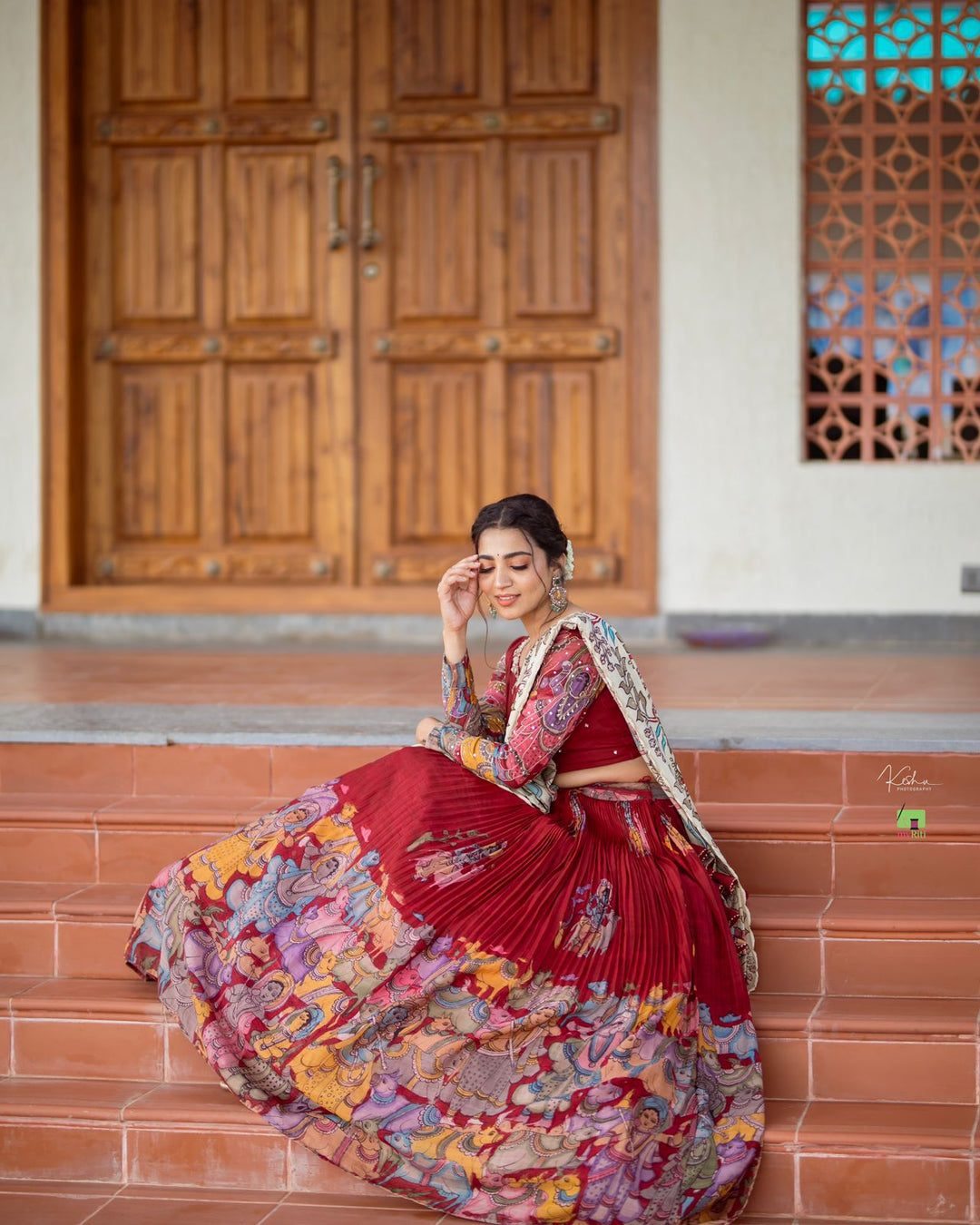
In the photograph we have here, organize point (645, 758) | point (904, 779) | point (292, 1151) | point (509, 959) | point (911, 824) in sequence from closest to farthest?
point (509, 959)
point (292, 1151)
point (645, 758)
point (911, 824)
point (904, 779)

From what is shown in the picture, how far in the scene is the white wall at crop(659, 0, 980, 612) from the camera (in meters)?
6.02

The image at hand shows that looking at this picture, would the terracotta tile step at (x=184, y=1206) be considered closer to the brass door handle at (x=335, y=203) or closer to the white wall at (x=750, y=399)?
the white wall at (x=750, y=399)

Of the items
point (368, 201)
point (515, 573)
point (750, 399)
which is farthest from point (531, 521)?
point (368, 201)

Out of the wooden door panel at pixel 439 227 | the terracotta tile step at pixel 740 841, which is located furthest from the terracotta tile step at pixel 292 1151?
the wooden door panel at pixel 439 227

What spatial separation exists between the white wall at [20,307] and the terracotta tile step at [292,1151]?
12.7ft

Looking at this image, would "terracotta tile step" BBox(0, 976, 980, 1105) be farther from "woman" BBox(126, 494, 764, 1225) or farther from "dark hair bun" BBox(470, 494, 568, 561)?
"dark hair bun" BBox(470, 494, 568, 561)

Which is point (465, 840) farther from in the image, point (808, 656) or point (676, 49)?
point (676, 49)

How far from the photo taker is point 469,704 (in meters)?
3.11

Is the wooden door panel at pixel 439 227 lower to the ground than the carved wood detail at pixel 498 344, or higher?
higher

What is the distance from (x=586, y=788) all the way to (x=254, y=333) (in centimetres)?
408

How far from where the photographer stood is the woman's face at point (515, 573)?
9.80ft

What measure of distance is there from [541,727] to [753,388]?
3.59 m

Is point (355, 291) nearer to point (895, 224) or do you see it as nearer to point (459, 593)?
point (895, 224)

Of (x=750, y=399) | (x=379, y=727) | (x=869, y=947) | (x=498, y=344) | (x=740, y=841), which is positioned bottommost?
(x=869, y=947)
